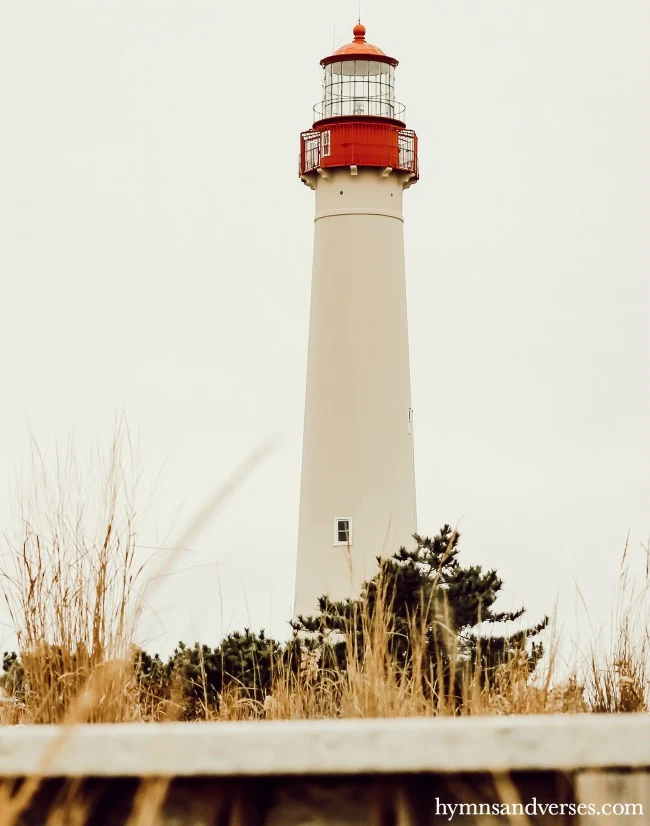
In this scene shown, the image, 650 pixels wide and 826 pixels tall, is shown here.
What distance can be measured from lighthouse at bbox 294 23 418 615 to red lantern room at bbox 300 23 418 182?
0.01 meters

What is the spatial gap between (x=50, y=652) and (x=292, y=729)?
124cm

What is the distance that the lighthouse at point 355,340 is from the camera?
18.0 m

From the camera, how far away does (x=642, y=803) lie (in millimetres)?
2639

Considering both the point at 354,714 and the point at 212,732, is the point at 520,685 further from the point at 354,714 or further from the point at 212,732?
the point at 212,732

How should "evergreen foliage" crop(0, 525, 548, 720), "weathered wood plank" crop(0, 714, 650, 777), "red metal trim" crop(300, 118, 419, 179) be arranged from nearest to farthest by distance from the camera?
"weathered wood plank" crop(0, 714, 650, 777) → "evergreen foliage" crop(0, 525, 548, 720) → "red metal trim" crop(300, 118, 419, 179)

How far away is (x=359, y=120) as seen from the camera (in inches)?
746

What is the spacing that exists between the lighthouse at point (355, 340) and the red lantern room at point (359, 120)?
0.01 meters

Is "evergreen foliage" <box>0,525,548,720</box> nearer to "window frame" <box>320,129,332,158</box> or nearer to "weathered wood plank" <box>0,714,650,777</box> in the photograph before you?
"weathered wood plank" <box>0,714,650,777</box>

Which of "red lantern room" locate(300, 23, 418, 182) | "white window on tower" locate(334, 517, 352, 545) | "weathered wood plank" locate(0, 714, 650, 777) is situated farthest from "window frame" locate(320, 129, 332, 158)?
"weathered wood plank" locate(0, 714, 650, 777)

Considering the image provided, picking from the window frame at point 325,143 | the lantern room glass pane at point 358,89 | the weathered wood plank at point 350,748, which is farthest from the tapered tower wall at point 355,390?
the weathered wood plank at point 350,748

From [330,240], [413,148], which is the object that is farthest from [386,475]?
[413,148]

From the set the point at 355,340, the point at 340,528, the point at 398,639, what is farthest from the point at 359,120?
the point at 398,639

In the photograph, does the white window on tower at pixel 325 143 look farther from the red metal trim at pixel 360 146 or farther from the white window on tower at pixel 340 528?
the white window on tower at pixel 340 528

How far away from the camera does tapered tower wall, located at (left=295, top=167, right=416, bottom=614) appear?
18.0 meters
